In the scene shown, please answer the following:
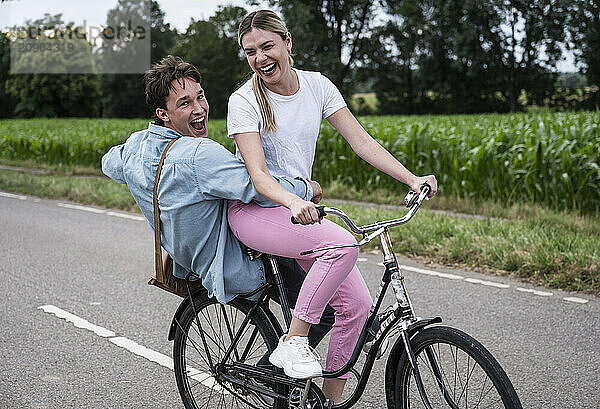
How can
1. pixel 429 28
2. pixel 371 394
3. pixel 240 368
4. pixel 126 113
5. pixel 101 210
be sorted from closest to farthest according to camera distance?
pixel 240 368
pixel 371 394
pixel 101 210
pixel 429 28
pixel 126 113

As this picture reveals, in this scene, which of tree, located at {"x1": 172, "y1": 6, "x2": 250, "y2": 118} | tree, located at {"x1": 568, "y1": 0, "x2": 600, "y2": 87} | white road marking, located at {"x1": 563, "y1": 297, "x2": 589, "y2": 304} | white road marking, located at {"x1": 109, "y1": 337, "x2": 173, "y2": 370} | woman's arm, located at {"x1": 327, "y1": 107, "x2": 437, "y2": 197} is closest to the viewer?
woman's arm, located at {"x1": 327, "y1": 107, "x2": 437, "y2": 197}

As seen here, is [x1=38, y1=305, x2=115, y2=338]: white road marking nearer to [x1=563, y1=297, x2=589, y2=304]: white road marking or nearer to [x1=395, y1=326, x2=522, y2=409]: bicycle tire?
[x1=395, y1=326, x2=522, y2=409]: bicycle tire

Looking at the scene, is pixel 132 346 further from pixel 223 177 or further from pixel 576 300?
pixel 576 300

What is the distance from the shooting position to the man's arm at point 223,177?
10.2 feet

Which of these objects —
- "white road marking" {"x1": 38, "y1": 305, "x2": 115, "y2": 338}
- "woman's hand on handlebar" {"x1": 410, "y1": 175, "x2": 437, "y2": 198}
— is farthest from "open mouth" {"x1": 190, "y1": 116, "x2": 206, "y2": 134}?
"white road marking" {"x1": 38, "y1": 305, "x2": 115, "y2": 338}

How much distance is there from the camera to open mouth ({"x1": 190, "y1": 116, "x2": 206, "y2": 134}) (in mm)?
3495

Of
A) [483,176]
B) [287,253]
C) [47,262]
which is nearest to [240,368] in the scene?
[287,253]

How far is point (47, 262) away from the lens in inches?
317

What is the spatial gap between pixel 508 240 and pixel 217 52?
64460 mm

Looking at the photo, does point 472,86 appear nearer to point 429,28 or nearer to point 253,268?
point 429,28

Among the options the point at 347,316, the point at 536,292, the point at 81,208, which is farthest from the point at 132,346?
the point at 81,208

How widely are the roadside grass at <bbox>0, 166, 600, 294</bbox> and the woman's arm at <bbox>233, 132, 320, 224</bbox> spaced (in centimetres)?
409

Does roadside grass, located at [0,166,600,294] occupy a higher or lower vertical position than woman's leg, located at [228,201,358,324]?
lower

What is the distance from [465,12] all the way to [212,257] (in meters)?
49.3
